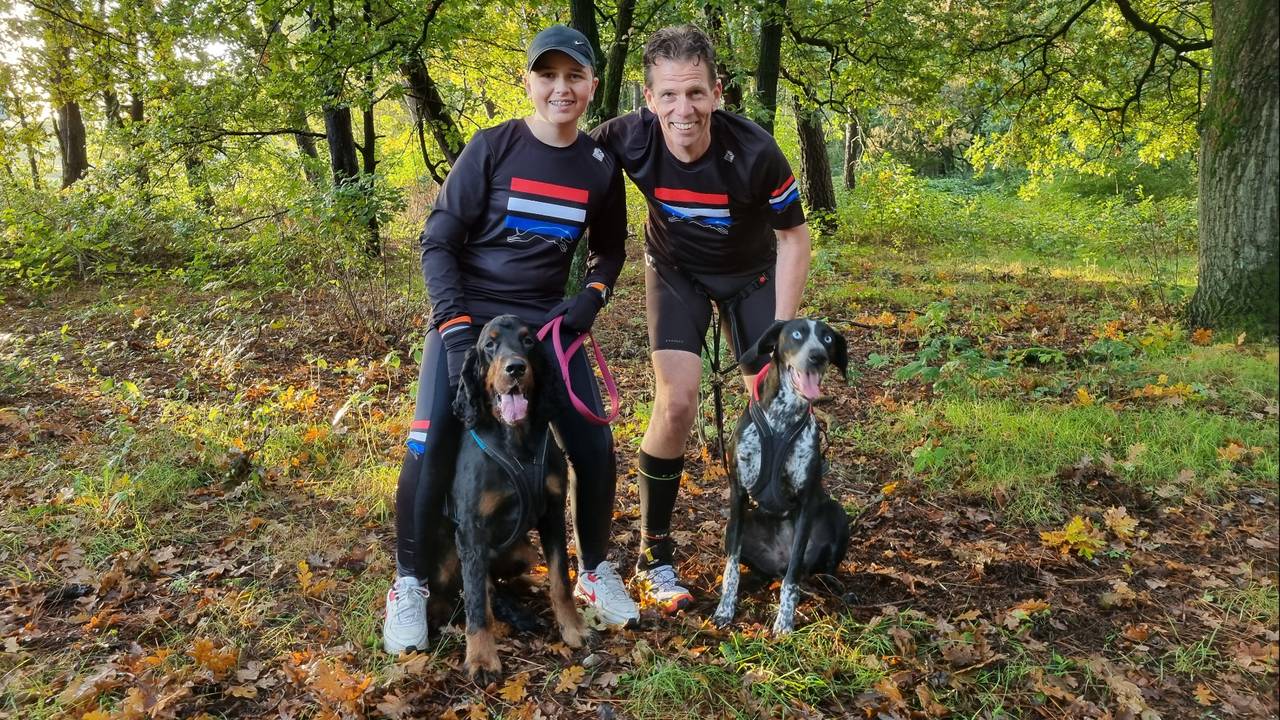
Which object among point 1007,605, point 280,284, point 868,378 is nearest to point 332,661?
point 1007,605

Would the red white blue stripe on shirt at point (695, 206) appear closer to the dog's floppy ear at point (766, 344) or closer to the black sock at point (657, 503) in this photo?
the dog's floppy ear at point (766, 344)

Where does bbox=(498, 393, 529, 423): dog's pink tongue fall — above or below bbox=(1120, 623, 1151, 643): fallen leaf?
above

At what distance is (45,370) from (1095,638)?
916cm

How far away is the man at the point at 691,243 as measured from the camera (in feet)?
11.1

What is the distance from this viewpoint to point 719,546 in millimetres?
4172

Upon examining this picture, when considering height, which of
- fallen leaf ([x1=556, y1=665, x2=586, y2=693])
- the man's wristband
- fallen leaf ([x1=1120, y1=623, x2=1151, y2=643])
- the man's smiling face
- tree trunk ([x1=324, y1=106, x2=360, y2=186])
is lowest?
fallen leaf ([x1=556, y1=665, x2=586, y2=693])

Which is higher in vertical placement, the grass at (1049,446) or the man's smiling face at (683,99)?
the man's smiling face at (683,99)

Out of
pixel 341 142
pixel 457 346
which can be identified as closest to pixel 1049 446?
pixel 457 346

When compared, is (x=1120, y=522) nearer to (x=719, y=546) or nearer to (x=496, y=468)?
(x=719, y=546)

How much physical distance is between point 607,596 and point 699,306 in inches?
57.1

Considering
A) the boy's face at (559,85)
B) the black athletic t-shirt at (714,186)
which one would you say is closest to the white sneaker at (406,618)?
the black athletic t-shirt at (714,186)

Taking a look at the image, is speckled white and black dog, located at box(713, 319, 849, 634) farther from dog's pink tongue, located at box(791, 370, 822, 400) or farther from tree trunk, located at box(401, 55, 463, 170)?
tree trunk, located at box(401, 55, 463, 170)

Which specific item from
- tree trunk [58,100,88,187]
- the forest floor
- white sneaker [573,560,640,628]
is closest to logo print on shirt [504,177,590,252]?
white sneaker [573,560,640,628]

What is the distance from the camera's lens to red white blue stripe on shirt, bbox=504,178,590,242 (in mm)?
3143
